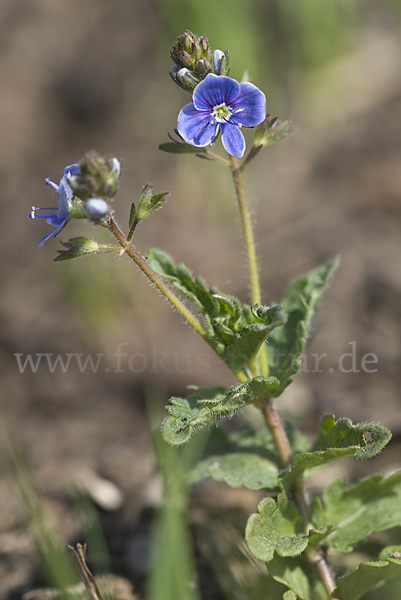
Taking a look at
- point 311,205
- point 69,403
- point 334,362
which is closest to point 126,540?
point 69,403

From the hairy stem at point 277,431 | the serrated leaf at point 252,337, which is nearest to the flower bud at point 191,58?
the serrated leaf at point 252,337

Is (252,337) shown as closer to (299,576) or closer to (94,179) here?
(94,179)

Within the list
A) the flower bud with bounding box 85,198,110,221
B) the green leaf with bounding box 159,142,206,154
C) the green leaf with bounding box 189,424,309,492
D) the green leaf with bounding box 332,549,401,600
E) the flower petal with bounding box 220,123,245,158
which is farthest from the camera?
the green leaf with bounding box 189,424,309,492

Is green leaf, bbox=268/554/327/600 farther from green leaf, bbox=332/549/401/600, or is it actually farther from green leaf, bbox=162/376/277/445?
green leaf, bbox=162/376/277/445

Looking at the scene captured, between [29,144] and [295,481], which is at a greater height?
[29,144]

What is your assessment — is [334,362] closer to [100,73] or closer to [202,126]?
[202,126]

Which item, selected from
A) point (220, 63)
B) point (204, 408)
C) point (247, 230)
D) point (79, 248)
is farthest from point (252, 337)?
point (220, 63)

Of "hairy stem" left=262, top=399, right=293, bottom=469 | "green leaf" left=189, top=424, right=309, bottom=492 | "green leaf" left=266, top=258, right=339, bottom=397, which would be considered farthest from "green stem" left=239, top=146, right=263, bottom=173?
"green leaf" left=189, top=424, right=309, bottom=492
